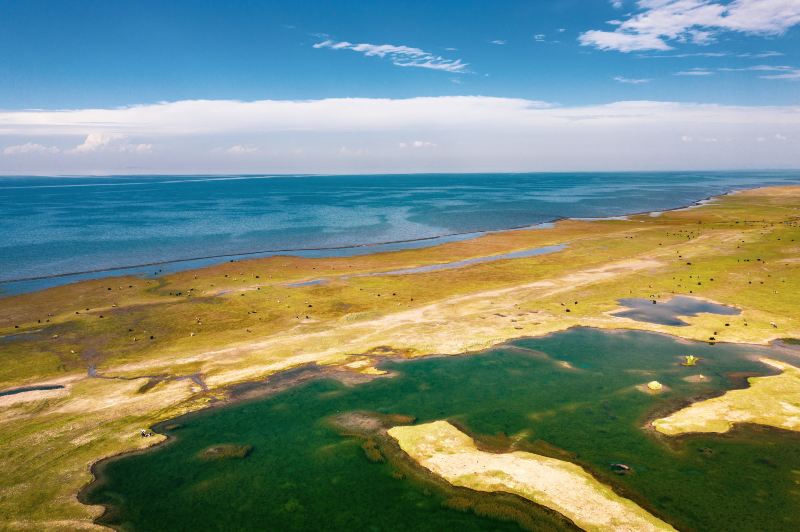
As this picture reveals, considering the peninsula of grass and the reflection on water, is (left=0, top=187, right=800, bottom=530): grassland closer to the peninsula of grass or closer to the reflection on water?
the reflection on water

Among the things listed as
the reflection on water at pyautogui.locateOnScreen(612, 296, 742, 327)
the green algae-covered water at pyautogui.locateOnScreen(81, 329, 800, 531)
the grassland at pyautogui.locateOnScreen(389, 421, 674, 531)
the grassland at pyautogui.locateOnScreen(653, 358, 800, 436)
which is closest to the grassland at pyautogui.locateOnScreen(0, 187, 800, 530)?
the reflection on water at pyautogui.locateOnScreen(612, 296, 742, 327)

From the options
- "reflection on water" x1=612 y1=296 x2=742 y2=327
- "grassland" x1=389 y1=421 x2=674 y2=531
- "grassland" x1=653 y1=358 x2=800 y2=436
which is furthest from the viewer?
"reflection on water" x1=612 y1=296 x2=742 y2=327

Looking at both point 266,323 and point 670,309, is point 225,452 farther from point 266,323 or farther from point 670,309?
point 670,309

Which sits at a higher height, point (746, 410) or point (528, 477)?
point (746, 410)

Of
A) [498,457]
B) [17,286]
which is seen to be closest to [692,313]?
[498,457]

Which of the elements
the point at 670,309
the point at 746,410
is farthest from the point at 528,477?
the point at 670,309

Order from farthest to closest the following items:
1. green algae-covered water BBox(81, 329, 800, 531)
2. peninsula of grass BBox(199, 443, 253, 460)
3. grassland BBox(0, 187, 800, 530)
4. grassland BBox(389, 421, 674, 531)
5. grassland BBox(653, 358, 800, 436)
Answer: grassland BBox(0, 187, 800, 530), grassland BBox(653, 358, 800, 436), peninsula of grass BBox(199, 443, 253, 460), green algae-covered water BBox(81, 329, 800, 531), grassland BBox(389, 421, 674, 531)

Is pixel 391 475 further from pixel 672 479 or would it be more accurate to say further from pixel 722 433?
pixel 722 433

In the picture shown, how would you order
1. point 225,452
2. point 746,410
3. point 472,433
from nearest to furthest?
1. point 225,452
2. point 472,433
3. point 746,410
